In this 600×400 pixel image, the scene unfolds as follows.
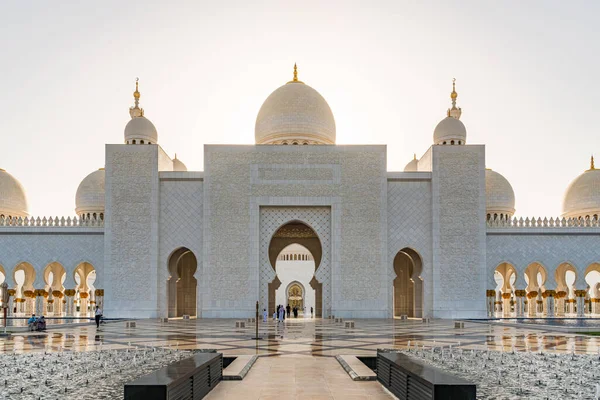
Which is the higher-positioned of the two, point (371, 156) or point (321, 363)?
point (371, 156)

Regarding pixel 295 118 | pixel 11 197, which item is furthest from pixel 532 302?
pixel 11 197

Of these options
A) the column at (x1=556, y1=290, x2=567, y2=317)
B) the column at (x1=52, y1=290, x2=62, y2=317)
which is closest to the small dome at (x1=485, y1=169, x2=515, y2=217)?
the column at (x1=556, y1=290, x2=567, y2=317)

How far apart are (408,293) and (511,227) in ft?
13.8

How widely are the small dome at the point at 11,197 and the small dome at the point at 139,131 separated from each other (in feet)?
18.1

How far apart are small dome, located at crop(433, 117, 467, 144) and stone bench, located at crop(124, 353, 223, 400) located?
1576cm

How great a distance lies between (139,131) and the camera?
1889cm

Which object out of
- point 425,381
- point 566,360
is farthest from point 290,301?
point 425,381

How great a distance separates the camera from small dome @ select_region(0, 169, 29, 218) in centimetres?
2106

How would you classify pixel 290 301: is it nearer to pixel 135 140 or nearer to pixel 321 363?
pixel 135 140

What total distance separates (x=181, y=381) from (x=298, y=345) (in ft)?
15.5

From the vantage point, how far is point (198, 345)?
8.15m

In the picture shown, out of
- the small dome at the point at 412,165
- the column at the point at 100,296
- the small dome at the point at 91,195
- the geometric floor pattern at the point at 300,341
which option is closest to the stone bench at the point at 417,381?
the geometric floor pattern at the point at 300,341

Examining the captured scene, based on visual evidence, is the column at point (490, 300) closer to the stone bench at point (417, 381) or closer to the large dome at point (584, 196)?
the large dome at point (584, 196)

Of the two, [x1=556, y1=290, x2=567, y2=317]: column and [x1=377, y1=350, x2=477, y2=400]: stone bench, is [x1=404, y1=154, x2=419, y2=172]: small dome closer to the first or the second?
[x1=556, y1=290, x2=567, y2=317]: column
